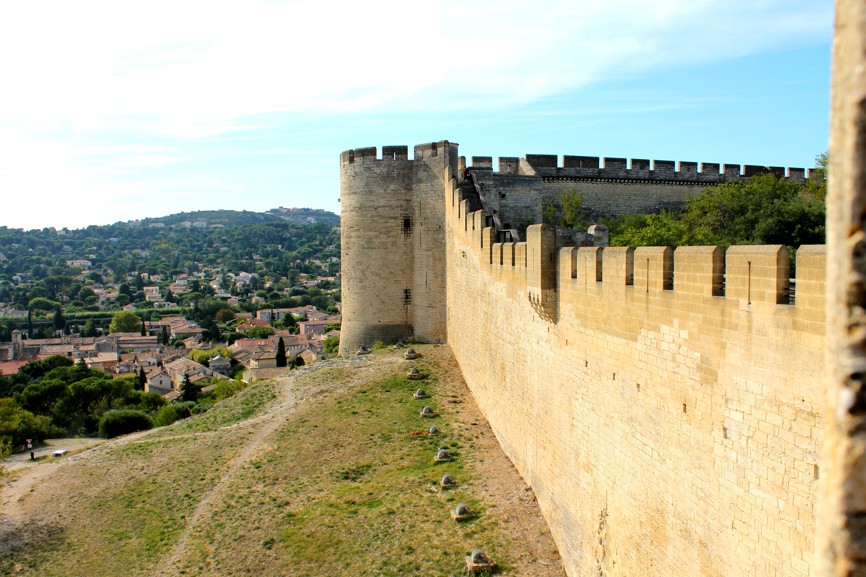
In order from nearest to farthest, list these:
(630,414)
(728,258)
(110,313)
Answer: (728,258) → (630,414) → (110,313)

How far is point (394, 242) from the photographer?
24625mm

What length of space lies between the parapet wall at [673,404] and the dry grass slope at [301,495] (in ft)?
5.93

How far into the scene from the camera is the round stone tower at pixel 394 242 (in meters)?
23.8

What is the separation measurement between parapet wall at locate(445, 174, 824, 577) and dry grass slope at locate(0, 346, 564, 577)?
181cm

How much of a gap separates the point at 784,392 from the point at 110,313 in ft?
529

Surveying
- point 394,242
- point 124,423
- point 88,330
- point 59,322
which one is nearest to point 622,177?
point 394,242

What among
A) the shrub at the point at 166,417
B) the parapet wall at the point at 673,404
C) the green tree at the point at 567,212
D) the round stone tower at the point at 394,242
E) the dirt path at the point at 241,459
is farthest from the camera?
the shrub at the point at 166,417

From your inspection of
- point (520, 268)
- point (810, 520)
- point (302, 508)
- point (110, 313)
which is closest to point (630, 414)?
point (810, 520)

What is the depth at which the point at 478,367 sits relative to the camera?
18.8 metres

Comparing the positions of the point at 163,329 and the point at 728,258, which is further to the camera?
the point at 163,329

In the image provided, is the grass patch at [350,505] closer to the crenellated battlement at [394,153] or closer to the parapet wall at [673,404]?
the parapet wall at [673,404]

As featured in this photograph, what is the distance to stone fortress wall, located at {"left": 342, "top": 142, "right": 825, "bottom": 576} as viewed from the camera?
586cm

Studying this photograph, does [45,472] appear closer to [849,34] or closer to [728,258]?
[728,258]

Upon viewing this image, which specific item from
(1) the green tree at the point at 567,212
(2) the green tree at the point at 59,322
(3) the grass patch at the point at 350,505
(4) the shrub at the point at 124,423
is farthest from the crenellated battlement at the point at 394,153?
(2) the green tree at the point at 59,322
